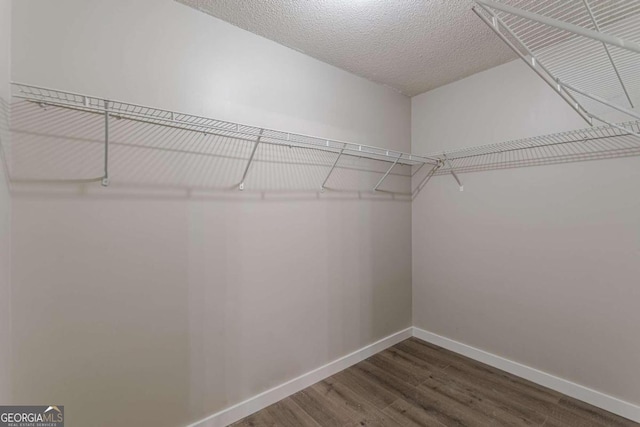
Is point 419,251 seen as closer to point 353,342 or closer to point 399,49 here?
point 353,342

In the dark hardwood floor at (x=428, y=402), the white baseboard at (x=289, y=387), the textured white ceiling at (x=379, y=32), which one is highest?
the textured white ceiling at (x=379, y=32)

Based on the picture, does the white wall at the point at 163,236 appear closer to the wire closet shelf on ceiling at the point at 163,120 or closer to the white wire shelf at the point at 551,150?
the wire closet shelf on ceiling at the point at 163,120

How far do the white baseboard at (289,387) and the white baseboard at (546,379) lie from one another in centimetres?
48

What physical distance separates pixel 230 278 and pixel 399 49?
1913 mm

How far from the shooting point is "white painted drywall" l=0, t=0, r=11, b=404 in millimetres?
1025

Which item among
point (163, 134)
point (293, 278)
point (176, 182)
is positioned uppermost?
point (163, 134)

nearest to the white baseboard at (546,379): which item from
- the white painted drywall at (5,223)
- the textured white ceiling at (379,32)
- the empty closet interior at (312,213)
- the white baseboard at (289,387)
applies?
the empty closet interior at (312,213)

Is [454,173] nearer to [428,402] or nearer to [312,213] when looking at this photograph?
[312,213]

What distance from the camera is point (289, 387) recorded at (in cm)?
193

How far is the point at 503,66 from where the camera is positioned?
2186mm

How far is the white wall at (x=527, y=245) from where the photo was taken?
5.68 ft

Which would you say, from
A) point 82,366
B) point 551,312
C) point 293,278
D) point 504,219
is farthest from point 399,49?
point 82,366

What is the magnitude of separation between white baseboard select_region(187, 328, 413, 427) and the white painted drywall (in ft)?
2.97

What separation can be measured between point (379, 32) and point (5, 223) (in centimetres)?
209
